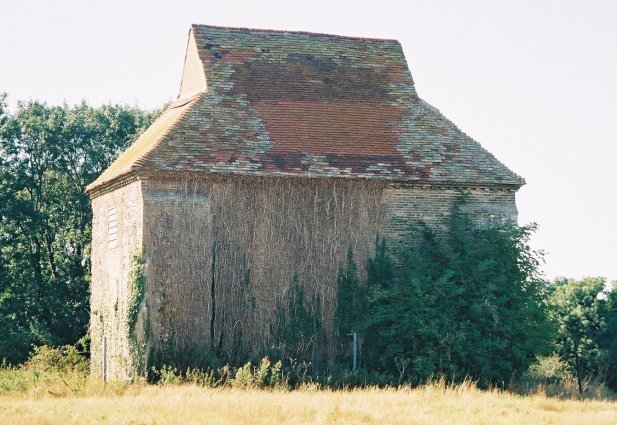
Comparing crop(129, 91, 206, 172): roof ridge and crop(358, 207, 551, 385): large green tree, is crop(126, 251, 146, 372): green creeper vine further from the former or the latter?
crop(358, 207, 551, 385): large green tree

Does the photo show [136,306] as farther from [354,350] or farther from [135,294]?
[354,350]

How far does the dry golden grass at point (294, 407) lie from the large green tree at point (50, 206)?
16.6 metres

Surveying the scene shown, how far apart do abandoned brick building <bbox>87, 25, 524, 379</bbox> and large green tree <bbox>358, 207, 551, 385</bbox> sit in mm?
942

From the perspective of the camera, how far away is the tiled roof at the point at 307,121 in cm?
2883

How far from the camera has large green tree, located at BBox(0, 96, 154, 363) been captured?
4116 cm

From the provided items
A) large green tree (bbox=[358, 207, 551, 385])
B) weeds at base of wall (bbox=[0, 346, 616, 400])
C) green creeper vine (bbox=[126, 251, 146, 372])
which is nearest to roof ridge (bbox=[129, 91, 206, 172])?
green creeper vine (bbox=[126, 251, 146, 372])

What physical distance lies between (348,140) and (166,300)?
266 inches

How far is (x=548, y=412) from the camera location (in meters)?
22.6

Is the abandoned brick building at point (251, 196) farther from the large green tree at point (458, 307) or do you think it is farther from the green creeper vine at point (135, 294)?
the large green tree at point (458, 307)

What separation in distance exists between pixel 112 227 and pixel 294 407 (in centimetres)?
1129

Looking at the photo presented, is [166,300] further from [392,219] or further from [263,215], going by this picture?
[392,219]

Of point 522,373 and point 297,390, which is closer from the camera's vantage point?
point 297,390

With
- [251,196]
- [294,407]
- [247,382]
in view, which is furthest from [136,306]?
[294,407]

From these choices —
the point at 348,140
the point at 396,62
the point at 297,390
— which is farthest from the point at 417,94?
the point at 297,390
